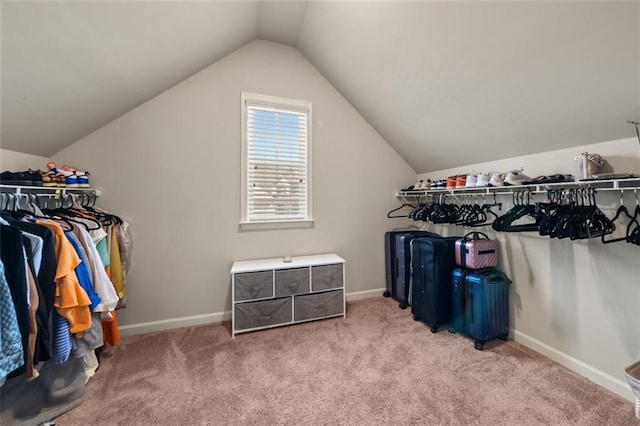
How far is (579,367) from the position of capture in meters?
1.82

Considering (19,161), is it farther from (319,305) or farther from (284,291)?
(319,305)

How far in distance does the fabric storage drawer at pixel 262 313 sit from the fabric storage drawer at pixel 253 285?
0.07 meters

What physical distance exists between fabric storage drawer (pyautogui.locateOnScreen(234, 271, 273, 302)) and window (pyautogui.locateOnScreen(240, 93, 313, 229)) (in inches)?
23.4

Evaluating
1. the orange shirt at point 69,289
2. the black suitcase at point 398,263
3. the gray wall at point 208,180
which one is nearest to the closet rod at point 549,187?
the black suitcase at point 398,263

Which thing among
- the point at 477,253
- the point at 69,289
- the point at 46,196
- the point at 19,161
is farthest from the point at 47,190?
the point at 477,253

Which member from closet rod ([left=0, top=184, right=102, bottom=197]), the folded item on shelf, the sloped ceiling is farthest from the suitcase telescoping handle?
closet rod ([left=0, top=184, right=102, bottom=197])

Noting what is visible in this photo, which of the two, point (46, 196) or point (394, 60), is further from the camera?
point (394, 60)

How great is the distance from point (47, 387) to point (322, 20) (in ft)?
11.4

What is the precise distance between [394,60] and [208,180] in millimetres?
2169

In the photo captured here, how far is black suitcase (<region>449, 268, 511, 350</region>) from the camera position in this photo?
6.96 ft

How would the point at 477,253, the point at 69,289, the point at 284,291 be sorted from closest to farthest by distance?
the point at 69,289, the point at 477,253, the point at 284,291

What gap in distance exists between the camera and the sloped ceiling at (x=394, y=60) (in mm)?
1310

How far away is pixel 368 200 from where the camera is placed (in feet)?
10.7

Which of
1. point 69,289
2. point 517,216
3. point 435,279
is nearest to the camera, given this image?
point 69,289
